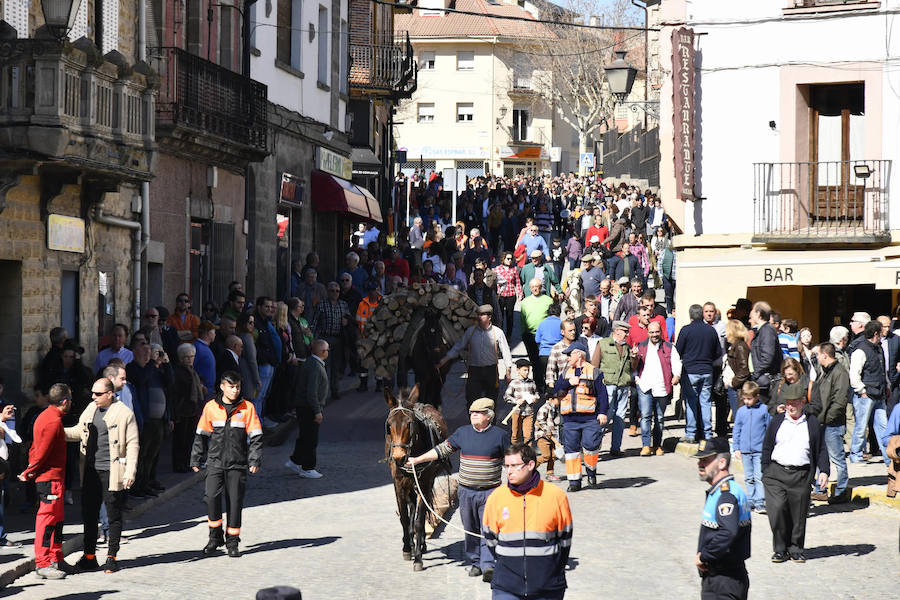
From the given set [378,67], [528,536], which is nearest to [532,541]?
[528,536]

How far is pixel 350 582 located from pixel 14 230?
7.08 metres

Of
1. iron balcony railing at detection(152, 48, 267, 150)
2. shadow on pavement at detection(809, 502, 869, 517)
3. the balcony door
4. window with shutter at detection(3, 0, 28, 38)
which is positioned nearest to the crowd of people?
shadow on pavement at detection(809, 502, 869, 517)

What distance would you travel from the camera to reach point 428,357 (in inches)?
825

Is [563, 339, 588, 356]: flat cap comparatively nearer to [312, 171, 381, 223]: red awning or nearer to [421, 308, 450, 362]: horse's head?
[421, 308, 450, 362]: horse's head

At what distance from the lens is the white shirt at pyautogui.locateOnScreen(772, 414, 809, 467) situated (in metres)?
14.3

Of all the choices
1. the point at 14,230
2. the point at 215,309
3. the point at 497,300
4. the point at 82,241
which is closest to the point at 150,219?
the point at 215,309

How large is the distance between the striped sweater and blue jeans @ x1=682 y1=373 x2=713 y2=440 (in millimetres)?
8013

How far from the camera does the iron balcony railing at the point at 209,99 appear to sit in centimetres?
2330

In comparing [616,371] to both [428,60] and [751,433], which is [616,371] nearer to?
[751,433]

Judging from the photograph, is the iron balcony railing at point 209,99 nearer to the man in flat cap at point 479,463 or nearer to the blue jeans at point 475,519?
the man in flat cap at point 479,463

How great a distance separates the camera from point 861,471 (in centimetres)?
1878

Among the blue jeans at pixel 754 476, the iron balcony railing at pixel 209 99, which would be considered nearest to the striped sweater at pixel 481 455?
the blue jeans at pixel 754 476

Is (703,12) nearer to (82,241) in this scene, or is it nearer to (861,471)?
(861,471)

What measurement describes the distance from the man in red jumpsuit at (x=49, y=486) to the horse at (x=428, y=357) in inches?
309
